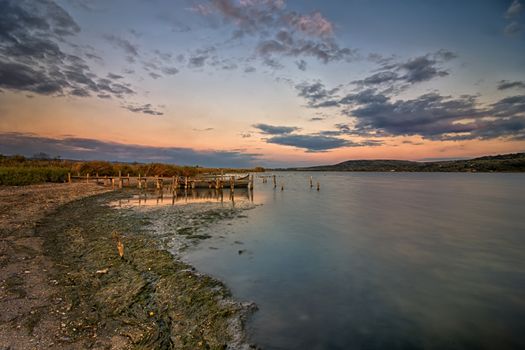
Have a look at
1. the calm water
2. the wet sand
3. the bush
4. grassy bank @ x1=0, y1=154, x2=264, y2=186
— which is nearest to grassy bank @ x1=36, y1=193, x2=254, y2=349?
the wet sand

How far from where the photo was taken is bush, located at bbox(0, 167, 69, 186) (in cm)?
3333

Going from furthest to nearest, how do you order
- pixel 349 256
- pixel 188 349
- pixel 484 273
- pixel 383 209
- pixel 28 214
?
pixel 383 209 → pixel 28 214 → pixel 349 256 → pixel 484 273 → pixel 188 349

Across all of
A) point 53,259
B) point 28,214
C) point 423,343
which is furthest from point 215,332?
point 28,214

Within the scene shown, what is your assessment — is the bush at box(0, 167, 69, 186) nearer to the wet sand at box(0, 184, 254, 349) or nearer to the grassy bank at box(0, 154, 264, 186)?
the grassy bank at box(0, 154, 264, 186)

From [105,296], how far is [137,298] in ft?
2.80

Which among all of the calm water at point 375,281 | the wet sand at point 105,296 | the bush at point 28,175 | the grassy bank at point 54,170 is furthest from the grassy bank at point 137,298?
the grassy bank at point 54,170

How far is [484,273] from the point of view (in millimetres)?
11039

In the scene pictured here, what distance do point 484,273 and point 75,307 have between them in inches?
558

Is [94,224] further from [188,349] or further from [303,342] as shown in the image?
[303,342]

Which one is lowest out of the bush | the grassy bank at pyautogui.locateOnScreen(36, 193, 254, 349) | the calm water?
the calm water

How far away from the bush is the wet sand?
2540cm

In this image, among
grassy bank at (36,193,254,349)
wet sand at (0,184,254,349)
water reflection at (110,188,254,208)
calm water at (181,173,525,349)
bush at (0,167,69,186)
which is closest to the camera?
wet sand at (0,184,254,349)

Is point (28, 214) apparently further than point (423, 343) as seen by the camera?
Yes

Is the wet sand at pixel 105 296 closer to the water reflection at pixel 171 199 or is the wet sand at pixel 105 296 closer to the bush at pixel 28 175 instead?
the water reflection at pixel 171 199
